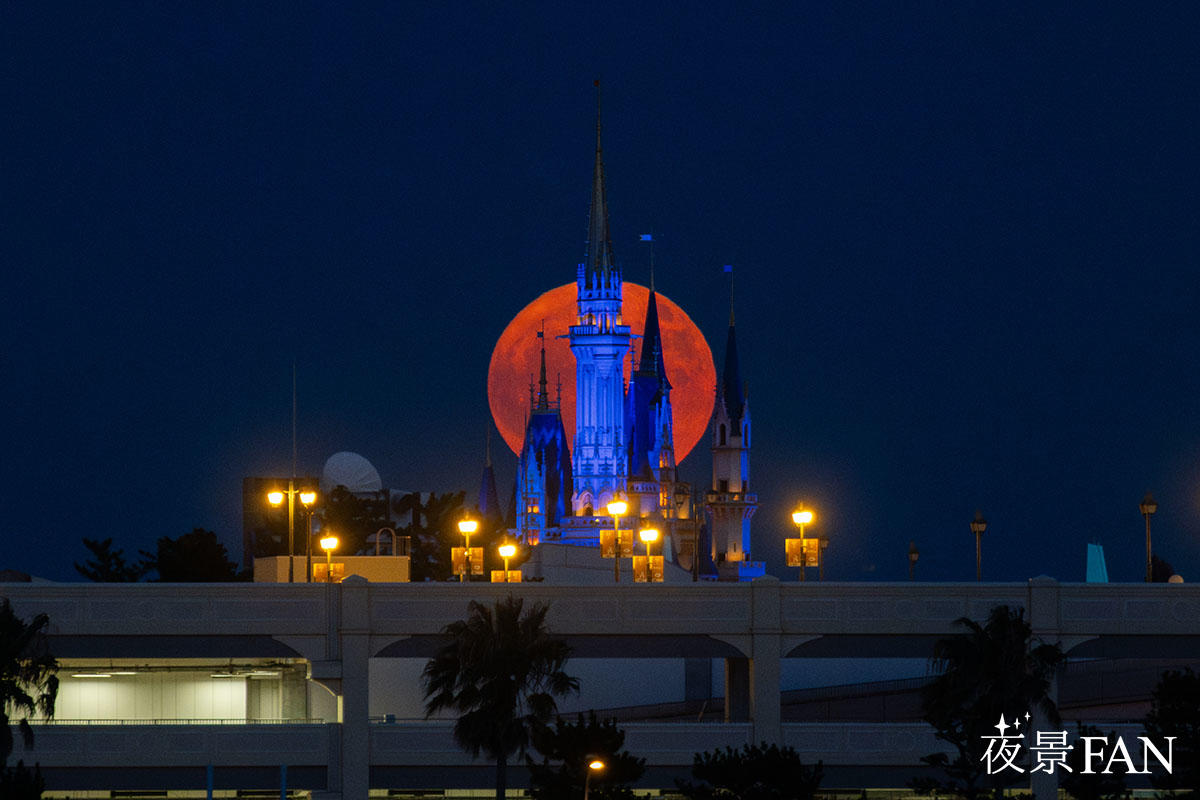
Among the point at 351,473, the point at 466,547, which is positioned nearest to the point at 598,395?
the point at 351,473

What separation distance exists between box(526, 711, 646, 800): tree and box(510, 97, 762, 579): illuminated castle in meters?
119

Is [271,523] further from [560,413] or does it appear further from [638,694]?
[638,694]

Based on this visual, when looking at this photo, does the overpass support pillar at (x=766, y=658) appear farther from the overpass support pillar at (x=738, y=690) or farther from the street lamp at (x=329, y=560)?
the street lamp at (x=329, y=560)

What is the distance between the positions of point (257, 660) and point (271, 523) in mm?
78558

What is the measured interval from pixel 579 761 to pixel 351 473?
362 ft

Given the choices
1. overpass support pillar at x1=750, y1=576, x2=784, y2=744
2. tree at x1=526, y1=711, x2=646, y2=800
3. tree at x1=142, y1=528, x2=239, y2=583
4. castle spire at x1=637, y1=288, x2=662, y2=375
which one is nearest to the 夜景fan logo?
overpass support pillar at x1=750, y1=576, x2=784, y2=744

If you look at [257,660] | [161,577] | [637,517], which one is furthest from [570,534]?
[257,660]

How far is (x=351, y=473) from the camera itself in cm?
15825

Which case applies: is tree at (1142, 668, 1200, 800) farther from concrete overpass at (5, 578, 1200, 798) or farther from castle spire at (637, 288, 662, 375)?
castle spire at (637, 288, 662, 375)

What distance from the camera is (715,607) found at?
189 feet

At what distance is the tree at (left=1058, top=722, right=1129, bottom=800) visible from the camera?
5112 centimetres

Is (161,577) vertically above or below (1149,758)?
above

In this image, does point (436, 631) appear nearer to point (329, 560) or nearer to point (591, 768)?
point (329, 560)

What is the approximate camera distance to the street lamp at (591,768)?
48906mm
